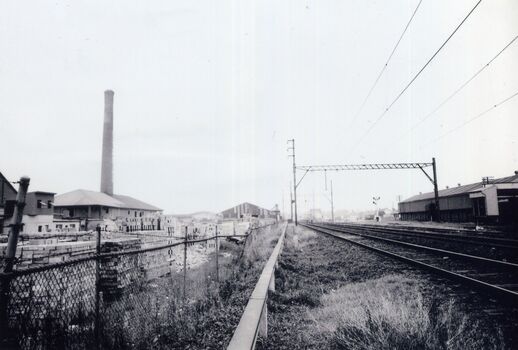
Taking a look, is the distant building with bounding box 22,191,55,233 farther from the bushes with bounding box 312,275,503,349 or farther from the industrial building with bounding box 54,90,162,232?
the bushes with bounding box 312,275,503,349

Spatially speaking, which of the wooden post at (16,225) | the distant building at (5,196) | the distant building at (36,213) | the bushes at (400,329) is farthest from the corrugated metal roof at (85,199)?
the bushes at (400,329)

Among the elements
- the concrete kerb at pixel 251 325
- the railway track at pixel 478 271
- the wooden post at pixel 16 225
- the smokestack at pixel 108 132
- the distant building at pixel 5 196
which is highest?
the smokestack at pixel 108 132

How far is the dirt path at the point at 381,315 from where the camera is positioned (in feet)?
11.7

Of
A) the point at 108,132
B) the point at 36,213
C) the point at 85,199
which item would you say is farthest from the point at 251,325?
the point at 85,199

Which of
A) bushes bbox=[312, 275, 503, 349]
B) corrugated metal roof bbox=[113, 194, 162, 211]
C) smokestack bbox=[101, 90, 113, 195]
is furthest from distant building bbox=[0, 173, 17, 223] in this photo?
bushes bbox=[312, 275, 503, 349]

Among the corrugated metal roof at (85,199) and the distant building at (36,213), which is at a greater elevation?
the corrugated metal roof at (85,199)

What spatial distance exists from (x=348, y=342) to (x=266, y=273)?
7.90 feet

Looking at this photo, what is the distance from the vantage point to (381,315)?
13.2ft

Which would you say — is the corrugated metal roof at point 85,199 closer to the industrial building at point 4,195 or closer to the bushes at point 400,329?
the industrial building at point 4,195

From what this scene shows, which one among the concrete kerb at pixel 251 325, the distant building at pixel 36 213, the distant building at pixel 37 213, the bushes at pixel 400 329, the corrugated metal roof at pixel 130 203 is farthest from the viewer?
the corrugated metal roof at pixel 130 203

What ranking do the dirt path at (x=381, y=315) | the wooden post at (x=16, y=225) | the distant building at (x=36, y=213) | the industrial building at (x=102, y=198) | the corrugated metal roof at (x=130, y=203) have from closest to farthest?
the wooden post at (x=16, y=225) → the dirt path at (x=381, y=315) → the distant building at (x=36, y=213) → the industrial building at (x=102, y=198) → the corrugated metal roof at (x=130, y=203)

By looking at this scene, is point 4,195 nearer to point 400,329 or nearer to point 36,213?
point 36,213

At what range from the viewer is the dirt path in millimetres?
3578

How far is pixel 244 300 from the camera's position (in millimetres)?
5633
